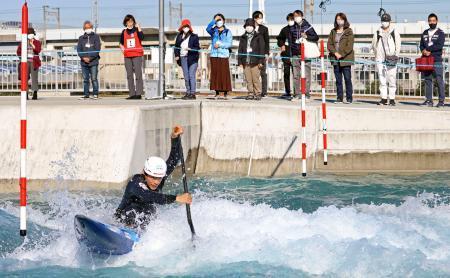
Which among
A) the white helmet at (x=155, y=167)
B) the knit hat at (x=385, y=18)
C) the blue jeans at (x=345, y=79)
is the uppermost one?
the knit hat at (x=385, y=18)

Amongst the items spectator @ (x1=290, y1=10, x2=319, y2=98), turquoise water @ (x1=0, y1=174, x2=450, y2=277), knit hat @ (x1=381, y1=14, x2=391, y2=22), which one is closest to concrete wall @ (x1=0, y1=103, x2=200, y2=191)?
turquoise water @ (x1=0, y1=174, x2=450, y2=277)

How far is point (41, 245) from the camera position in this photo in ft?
37.4

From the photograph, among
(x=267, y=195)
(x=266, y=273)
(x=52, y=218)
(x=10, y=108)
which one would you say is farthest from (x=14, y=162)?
(x=266, y=273)

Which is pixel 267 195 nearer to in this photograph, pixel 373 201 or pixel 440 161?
pixel 373 201

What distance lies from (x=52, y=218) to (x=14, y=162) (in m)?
3.25

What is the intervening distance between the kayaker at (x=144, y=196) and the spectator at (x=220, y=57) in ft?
31.4

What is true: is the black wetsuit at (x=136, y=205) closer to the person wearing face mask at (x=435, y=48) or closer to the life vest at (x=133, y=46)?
the life vest at (x=133, y=46)

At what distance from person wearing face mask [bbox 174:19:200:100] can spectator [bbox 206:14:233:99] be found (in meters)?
0.40

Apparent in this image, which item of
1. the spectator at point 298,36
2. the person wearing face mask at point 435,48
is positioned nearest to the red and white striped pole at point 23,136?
the spectator at point 298,36

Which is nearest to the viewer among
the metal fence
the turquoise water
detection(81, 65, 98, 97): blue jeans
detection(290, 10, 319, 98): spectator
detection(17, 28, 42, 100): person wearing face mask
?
the turquoise water

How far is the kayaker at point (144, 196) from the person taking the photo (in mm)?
10781

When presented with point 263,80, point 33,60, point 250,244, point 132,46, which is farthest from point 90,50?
point 250,244

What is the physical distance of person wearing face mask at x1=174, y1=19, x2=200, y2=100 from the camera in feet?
68.0

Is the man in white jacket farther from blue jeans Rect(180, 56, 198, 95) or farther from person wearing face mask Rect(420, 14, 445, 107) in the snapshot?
blue jeans Rect(180, 56, 198, 95)
